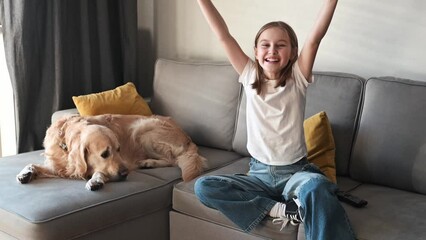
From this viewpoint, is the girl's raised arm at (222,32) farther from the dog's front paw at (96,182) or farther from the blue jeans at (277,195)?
the dog's front paw at (96,182)

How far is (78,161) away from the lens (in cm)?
229

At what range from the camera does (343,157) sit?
2.39m

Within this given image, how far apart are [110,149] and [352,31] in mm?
1454

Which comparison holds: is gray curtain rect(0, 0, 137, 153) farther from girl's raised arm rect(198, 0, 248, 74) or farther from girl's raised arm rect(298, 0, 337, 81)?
girl's raised arm rect(298, 0, 337, 81)

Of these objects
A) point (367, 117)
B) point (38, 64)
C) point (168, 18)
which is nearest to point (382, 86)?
point (367, 117)

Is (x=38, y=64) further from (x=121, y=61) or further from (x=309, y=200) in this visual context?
(x=309, y=200)

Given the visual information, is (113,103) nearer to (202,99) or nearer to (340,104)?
(202,99)

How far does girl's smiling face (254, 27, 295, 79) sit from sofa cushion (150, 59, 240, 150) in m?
0.77

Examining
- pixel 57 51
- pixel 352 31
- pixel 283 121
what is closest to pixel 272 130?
pixel 283 121

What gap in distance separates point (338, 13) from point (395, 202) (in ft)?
3.83

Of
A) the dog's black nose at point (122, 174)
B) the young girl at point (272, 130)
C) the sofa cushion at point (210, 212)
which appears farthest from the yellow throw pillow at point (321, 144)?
the dog's black nose at point (122, 174)

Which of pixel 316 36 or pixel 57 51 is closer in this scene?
pixel 316 36

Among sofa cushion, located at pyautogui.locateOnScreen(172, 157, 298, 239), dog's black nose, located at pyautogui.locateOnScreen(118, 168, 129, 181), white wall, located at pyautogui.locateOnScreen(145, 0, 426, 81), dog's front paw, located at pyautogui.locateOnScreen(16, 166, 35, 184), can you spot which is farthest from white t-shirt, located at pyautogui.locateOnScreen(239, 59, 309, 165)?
dog's front paw, located at pyautogui.locateOnScreen(16, 166, 35, 184)

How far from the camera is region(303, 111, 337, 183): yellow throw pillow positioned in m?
2.30
